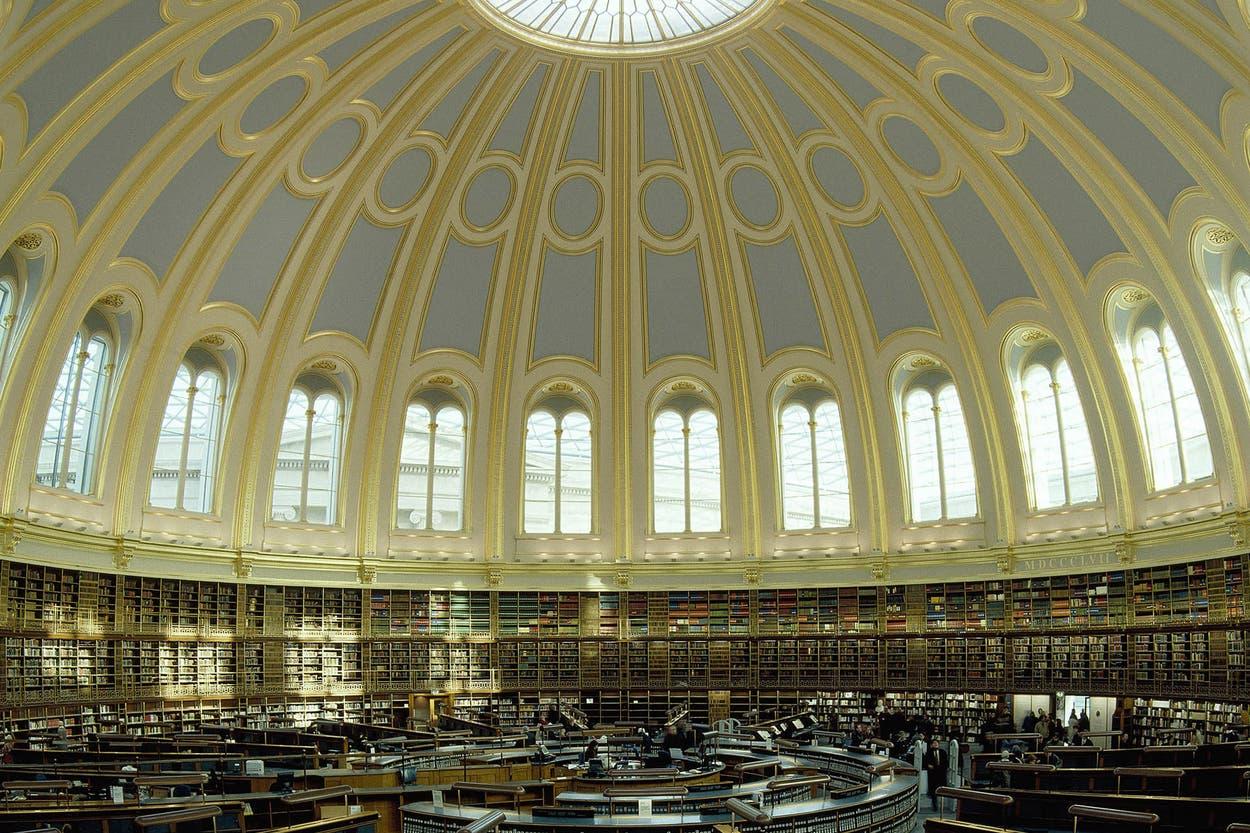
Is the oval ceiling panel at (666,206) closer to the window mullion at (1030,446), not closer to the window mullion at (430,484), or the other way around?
the window mullion at (430,484)

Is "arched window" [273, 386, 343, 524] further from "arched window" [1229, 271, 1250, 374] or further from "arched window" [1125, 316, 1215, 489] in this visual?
"arched window" [1229, 271, 1250, 374]

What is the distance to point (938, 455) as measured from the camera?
28984 mm

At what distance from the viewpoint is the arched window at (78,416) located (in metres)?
24.1

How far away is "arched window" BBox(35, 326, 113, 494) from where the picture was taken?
24.1 meters

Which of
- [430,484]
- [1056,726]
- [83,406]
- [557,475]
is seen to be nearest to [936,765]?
[1056,726]

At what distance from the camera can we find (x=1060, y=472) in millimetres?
27109

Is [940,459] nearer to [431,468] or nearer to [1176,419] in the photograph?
[1176,419]

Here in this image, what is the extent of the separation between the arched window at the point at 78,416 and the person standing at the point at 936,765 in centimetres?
1801

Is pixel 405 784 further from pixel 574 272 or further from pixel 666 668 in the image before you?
pixel 574 272

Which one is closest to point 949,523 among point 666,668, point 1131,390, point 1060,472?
point 1060,472

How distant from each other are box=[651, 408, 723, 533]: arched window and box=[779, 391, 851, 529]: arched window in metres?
1.84

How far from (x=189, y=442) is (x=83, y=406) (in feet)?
9.53

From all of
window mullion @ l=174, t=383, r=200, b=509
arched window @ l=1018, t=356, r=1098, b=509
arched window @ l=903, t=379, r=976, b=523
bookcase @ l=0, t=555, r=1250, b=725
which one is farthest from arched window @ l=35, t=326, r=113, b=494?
arched window @ l=1018, t=356, r=1098, b=509

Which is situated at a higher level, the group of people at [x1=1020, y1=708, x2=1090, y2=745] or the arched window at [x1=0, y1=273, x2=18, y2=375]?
the arched window at [x1=0, y1=273, x2=18, y2=375]
